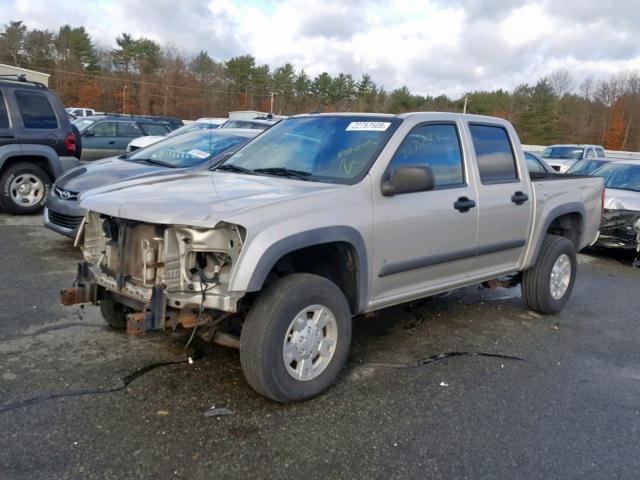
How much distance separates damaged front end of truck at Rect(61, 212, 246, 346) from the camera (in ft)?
10.7

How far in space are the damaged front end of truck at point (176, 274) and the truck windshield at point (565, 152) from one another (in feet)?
66.4

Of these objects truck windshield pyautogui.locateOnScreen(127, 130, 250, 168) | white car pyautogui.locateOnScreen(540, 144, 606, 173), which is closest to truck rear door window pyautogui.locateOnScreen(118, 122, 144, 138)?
truck windshield pyautogui.locateOnScreen(127, 130, 250, 168)

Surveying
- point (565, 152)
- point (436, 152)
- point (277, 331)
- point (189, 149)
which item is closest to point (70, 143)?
point (189, 149)

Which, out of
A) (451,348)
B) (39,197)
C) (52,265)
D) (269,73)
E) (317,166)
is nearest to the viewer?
(317,166)

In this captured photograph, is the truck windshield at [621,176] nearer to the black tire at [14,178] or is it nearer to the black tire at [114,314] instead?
the black tire at [114,314]

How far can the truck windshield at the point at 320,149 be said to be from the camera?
13.4 ft

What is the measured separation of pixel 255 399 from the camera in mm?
3600

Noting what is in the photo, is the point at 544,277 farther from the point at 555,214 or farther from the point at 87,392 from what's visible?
the point at 87,392

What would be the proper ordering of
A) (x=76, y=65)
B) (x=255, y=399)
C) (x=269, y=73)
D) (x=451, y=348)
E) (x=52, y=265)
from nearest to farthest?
(x=255, y=399) → (x=451, y=348) → (x=52, y=265) → (x=76, y=65) → (x=269, y=73)

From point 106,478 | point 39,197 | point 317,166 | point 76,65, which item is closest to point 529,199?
point 317,166

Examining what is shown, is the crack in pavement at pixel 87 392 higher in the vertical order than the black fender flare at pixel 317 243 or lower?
lower

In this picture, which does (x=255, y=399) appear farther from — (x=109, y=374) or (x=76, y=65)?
(x=76, y=65)

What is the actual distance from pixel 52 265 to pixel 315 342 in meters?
4.10

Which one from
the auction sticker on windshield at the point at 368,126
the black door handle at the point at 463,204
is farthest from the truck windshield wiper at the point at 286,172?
the black door handle at the point at 463,204
